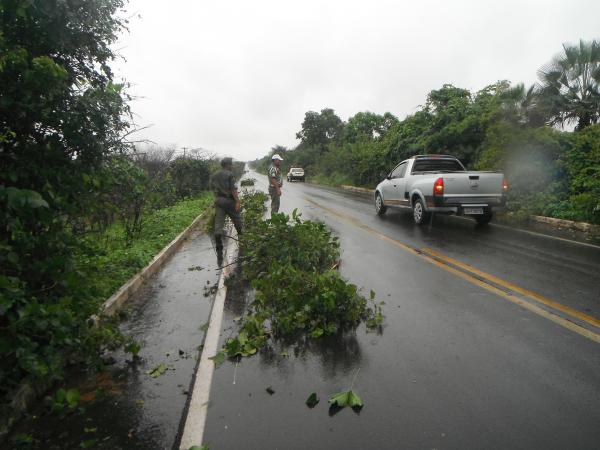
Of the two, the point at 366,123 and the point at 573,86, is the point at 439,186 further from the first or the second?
the point at 366,123

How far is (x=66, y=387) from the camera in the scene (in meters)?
3.51

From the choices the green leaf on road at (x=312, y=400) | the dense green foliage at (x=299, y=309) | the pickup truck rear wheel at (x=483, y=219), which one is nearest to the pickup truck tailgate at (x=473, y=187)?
the pickup truck rear wheel at (x=483, y=219)

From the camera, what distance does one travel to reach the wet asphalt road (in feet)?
9.12

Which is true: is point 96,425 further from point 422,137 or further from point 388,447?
point 422,137

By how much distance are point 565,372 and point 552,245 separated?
608 centimetres

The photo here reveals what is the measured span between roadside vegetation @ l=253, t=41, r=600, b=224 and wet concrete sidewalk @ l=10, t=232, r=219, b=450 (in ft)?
33.0

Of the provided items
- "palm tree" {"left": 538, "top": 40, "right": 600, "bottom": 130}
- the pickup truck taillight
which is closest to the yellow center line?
the pickup truck taillight

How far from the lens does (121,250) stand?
7.70 meters

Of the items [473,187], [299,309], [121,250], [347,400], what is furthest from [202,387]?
[473,187]

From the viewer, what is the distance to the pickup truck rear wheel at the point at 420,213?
11.2 m

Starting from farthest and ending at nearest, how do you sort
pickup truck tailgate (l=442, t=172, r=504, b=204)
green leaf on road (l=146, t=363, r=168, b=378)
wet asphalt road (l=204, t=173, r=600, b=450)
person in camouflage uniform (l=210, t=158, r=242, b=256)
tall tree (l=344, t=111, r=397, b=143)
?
tall tree (l=344, t=111, r=397, b=143), pickup truck tailgate (l=442, t=172, r=504, b=204), person in camouflage uniform (l=210, t=158, r=242, b=256), green leaf on road (l=146, t=363, r=168, b=378), wet asphalt road (l=204, t=173, r=600, b=450)

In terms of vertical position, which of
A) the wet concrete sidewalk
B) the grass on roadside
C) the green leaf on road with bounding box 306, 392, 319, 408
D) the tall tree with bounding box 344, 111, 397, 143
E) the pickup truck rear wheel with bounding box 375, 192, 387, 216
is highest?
the tall tree with bounding box 344, 111, 397, 143

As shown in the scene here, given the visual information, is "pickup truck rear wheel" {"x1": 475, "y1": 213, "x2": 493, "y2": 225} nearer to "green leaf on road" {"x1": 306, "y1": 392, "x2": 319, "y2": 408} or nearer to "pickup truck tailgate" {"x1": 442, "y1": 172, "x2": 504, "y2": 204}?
"pickup truck tailgate" {"x1": 442, "y1": 172, "x2": 504, "y2": 204}

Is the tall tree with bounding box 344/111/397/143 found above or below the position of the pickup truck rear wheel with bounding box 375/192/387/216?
above
